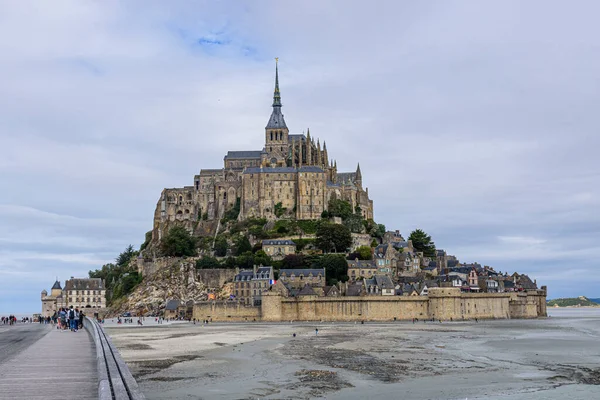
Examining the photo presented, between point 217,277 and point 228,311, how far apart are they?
38.4 ft

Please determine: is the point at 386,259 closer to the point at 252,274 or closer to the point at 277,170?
the point at 252,274

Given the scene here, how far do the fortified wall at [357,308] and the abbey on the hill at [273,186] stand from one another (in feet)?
88.7

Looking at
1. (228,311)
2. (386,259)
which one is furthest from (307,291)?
(386,259)

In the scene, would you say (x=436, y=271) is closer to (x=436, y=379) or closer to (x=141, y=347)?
(x=141, y=347)

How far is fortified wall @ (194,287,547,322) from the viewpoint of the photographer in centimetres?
7075

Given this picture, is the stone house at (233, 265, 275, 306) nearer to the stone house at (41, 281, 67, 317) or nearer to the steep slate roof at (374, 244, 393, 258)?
the steep slate roof at (374, 244, 393, 258)

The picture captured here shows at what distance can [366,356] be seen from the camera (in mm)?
34344

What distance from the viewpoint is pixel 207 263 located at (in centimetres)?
8700

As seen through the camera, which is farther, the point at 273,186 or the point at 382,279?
the point at 273,186

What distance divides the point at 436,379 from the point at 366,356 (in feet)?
27.5

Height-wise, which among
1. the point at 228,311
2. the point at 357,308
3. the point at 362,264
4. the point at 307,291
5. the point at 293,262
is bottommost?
the point at 228,311

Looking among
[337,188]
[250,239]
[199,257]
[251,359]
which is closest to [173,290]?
[199,257]

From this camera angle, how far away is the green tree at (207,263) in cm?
8700

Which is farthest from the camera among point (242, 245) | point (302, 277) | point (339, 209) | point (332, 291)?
point (339, 209)
